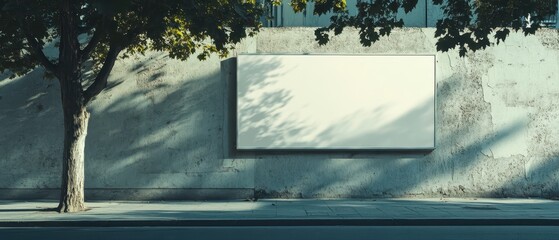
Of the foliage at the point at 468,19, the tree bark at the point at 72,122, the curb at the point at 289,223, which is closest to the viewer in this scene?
the foliage at the point at 468,19

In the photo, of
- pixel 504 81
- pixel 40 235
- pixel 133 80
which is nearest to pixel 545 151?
pixel 504 81

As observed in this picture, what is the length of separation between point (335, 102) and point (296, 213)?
157 inches

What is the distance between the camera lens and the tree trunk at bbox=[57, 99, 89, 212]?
14891mm

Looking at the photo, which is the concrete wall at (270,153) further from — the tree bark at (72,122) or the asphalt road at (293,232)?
the asphalt road at (293,232)

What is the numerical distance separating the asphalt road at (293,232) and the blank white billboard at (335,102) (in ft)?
15.5

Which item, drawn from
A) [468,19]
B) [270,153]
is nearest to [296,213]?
[270,153]

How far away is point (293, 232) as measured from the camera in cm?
1248

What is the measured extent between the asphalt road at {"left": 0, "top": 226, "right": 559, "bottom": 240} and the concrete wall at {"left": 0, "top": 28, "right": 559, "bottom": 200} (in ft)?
15.4

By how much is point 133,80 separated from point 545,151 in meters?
9.89

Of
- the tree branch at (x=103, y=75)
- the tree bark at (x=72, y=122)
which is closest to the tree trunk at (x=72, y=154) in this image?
the tree bark at (x=72, y=122)

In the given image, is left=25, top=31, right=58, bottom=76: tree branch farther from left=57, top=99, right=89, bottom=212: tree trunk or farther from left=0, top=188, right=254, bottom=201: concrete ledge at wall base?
left=0, top=188, right=254, bottom=201: concrete ledge at wall base

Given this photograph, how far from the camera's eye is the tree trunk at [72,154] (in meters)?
14.9

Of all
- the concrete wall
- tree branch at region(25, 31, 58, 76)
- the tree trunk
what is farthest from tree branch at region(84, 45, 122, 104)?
the concrete wall

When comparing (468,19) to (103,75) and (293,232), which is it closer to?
(293,232)
